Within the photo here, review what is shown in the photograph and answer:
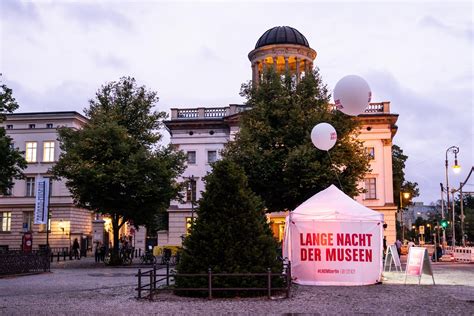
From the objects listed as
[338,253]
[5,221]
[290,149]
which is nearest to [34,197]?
[5,221]

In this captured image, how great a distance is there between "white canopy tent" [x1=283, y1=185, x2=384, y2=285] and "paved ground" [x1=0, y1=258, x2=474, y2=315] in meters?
0.71

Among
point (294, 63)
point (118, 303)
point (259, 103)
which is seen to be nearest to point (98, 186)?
point (259, 103)

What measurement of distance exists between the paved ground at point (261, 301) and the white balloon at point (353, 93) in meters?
5.65

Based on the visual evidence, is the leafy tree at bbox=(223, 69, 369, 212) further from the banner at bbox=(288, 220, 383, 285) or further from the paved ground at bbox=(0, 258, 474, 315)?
the paved ground at bbox=(0, 258, 474, 315)

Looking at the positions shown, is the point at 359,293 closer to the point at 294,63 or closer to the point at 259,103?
the point at 259,103

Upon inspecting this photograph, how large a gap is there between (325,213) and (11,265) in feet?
49.6

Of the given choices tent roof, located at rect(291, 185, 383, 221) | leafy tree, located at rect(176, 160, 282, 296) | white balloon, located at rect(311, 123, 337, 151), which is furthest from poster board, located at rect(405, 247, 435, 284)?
leafy tree, located at rect(176, 160, 282, 296)

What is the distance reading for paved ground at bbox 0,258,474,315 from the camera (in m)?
13.0

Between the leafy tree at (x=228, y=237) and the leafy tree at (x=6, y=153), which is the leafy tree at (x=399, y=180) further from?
the leafy tree at (x=228, y=237)

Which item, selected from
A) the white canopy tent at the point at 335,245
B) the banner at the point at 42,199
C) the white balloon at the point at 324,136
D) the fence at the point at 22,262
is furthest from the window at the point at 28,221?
the white canopy tent at the point at 335,245

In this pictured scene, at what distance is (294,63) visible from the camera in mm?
57562

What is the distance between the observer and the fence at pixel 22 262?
1005 inches

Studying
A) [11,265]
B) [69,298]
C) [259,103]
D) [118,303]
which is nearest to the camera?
[118,303]

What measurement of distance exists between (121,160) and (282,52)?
93.0ft
